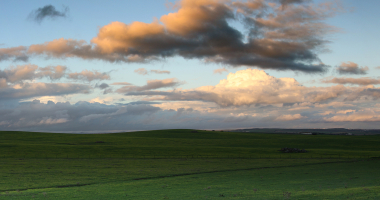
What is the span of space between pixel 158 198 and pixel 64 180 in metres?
18.9

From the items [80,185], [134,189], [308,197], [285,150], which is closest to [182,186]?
[134,189]

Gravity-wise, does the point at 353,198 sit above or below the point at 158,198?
above

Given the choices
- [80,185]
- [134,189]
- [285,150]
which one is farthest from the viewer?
[285,150]

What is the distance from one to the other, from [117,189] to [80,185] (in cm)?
644

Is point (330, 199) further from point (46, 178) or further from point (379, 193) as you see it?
point (46, 178)

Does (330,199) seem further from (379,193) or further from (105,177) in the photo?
(105,177)

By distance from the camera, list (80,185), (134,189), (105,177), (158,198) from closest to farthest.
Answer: (158,198)
(134,189)
(80,185)
(105,177)

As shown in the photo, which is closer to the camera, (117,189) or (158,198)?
(158,198)

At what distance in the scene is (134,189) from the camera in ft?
96.9

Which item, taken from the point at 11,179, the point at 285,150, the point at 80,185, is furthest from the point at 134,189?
the point at 285,150

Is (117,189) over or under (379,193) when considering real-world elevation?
under

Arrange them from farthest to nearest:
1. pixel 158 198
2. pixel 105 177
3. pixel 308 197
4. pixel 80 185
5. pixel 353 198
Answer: pixel 105 177, pixel 80 185, pixel 158 198, pixel 308 197, pixel 353 198

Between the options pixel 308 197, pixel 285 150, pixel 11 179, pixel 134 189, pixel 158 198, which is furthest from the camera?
pixel 285 150

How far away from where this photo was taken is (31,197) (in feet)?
82.1
